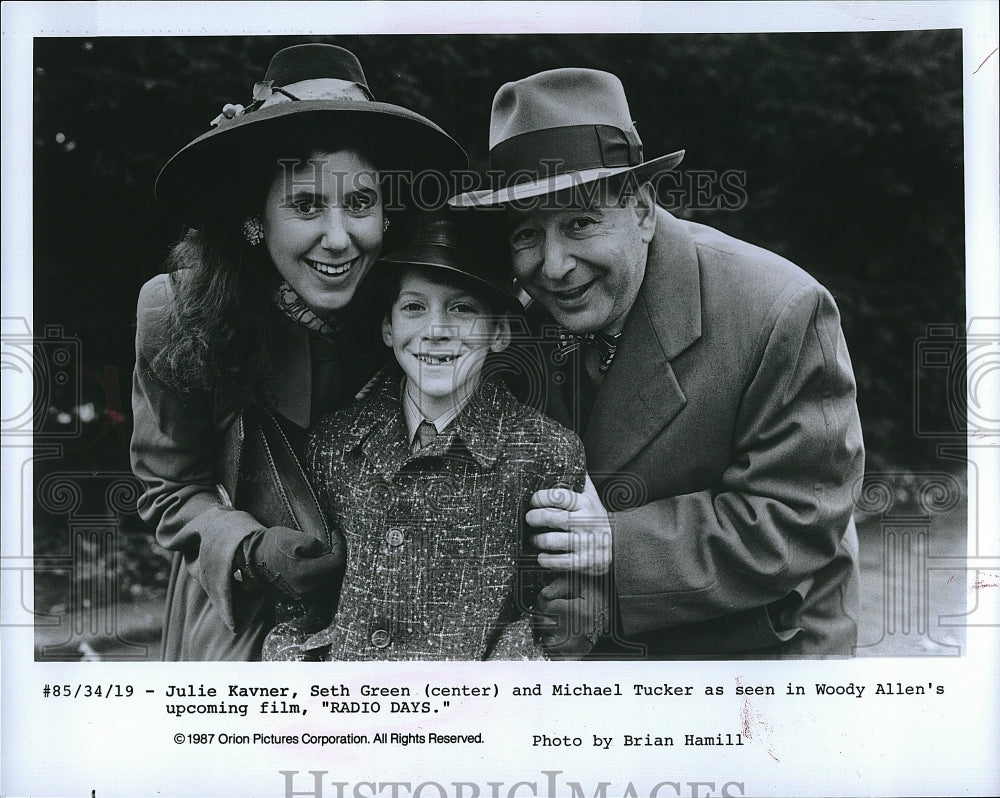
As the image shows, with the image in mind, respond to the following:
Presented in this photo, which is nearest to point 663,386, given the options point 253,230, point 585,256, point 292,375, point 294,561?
point 585,256

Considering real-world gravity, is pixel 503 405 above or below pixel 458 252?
below

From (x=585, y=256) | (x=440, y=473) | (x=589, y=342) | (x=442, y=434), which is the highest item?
(x=585, y=256)

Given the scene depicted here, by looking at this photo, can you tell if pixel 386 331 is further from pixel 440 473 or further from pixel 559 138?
pixel 559 138

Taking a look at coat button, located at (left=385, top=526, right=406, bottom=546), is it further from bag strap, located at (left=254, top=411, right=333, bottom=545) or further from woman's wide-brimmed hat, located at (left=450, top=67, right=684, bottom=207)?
woman's wide-brimmed hat, located at (left=450, top=67, right=684, bottom=207)

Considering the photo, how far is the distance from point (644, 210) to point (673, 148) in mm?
289

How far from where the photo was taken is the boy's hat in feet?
12.1

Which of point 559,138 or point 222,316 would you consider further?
point 222,316

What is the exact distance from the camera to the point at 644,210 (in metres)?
3.73

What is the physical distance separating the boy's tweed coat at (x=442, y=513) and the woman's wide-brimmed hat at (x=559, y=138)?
2.59ft

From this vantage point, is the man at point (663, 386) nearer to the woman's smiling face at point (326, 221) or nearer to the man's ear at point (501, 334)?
the man's ear at point (501, 334)

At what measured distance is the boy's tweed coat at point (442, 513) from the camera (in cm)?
373

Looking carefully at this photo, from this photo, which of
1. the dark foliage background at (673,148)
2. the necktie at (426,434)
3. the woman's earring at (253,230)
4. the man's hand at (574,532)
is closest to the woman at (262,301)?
the woman's earring at (253,230)

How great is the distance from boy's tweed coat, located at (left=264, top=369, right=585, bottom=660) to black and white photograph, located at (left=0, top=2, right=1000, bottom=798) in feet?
0.05

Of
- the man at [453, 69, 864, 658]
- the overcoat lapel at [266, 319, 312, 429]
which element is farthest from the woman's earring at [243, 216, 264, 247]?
the man at [453, 69, 864, 658]
